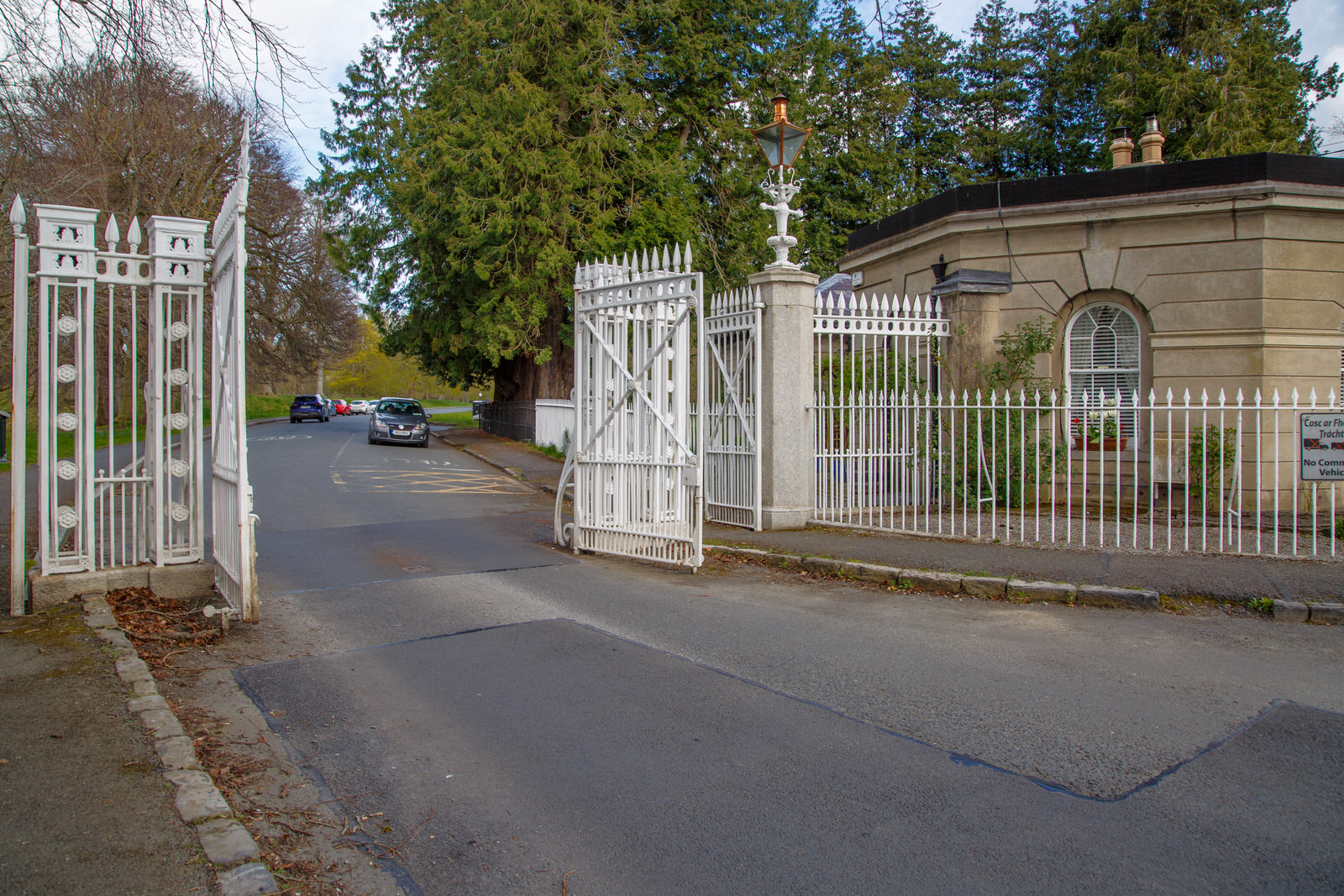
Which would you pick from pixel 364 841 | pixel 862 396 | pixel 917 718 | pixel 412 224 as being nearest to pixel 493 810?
pixel 364 841

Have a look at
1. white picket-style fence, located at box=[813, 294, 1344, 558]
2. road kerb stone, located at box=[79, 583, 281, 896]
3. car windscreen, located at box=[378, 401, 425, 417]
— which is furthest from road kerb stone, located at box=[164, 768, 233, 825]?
car windscreen, located at box=[378, 401, 425, 417]

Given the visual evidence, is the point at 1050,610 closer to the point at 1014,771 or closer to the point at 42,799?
the point at 1014,771

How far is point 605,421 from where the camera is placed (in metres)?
9.39

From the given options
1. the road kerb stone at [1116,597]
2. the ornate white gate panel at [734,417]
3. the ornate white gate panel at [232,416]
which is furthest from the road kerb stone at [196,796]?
the ornate white gate panel at [734,417]

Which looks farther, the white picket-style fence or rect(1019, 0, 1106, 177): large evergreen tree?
rect(1019, 0, 1106, 177): large evergreen tree

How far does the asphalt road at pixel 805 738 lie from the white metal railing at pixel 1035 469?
11.1ft

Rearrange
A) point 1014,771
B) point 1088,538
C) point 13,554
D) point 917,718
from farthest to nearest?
point 1088,538 → point 13,554 → point 917,718 → point 1014,771

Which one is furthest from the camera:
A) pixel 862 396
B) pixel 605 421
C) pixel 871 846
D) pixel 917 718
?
pixel 862 396

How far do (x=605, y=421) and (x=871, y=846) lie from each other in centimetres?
641

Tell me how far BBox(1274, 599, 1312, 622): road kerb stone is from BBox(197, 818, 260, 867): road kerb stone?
7.24m

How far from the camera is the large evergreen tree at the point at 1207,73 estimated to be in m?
25.6

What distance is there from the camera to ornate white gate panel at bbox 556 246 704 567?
349 inches

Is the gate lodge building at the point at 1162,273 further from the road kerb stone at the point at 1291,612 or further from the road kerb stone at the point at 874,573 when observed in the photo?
the road kerb stone at the point at 1291,612

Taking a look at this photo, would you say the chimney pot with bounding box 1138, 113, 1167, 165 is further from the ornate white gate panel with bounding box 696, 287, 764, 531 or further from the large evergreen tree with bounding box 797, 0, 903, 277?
the large evergreen tree with bounding box 797, 0, 903, 277
